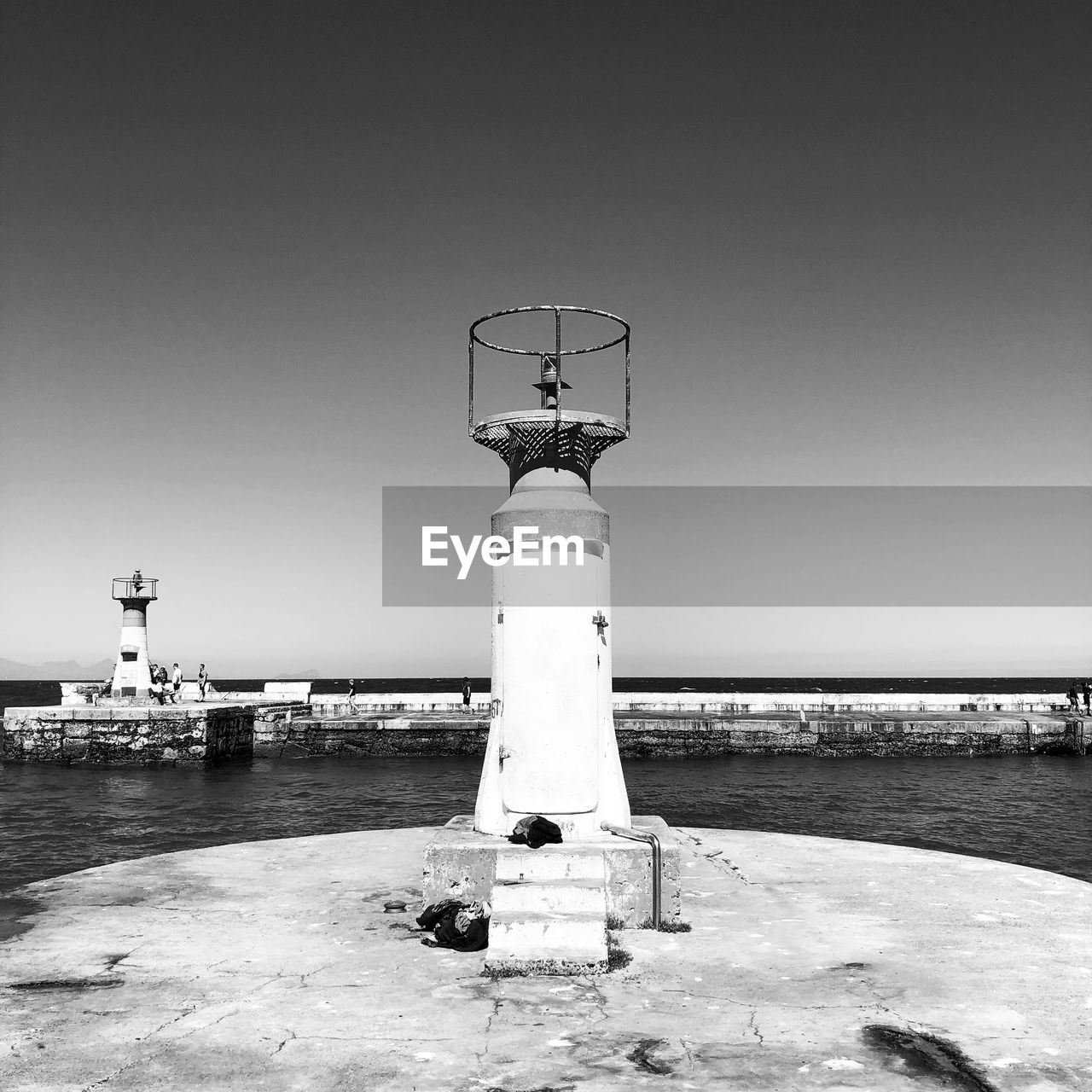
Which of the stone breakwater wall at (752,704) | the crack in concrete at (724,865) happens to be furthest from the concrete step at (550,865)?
the stone breakwater wall at (752,704)

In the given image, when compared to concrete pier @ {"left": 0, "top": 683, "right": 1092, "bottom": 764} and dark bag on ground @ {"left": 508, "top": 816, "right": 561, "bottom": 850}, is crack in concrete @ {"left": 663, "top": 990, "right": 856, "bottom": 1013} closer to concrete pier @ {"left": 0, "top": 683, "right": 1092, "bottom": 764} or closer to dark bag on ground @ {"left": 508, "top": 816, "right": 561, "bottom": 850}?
dark bag on ground @ {"left": 508, "top": 816, "right": 561, "bottom": 850}

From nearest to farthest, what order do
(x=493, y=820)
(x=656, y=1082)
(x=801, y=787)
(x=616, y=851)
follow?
(x=656, y=1082) → (x=616, y=851) → (x=493, y=820) → (x=801, y=787)

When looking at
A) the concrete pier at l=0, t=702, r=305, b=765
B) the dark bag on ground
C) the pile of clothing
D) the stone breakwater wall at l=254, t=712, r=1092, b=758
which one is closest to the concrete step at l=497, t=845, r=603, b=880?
the dark bag on ground

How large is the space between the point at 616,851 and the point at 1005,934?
3.11m

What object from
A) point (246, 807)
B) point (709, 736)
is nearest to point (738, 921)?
point (246, 807)

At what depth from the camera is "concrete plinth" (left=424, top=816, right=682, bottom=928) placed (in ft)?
24.3

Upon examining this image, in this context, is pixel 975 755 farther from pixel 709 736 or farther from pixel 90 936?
pixel 90 936

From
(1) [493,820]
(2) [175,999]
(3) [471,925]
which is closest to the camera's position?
(2) [175,999]

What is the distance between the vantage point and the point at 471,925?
707cm

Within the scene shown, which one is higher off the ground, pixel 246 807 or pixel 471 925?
pixel 471 925

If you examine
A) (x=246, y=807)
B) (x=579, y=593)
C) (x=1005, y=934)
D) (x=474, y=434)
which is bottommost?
(x=246, y=807)

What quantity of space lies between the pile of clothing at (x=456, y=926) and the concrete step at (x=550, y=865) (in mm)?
343

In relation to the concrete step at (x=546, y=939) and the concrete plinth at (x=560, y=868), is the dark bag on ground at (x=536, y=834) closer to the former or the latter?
the concrete plinth at (x=560, y=868)

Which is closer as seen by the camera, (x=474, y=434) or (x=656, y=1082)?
(x=656, y=1082)
